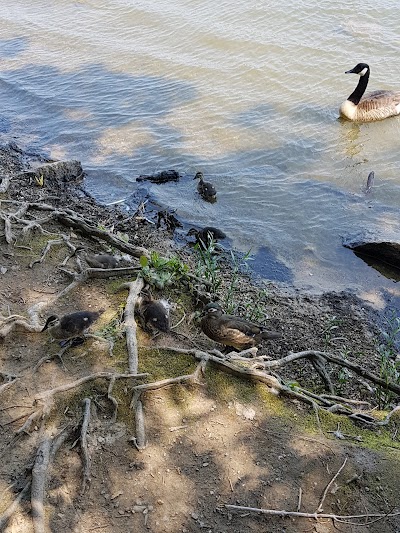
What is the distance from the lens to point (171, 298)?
6445 millimetres

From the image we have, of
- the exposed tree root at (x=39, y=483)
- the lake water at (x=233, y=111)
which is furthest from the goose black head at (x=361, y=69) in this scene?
the exposed tree root at (x=39, y=483)

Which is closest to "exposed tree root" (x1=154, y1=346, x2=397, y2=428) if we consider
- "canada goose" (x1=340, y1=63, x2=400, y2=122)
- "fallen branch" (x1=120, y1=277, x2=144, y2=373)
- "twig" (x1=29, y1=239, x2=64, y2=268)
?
"fallen branch" (x1=120, y1=277, x2=144, y2=373)

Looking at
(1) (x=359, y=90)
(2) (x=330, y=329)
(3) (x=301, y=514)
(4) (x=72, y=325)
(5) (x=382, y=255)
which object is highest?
(1) (x=359, y=90)

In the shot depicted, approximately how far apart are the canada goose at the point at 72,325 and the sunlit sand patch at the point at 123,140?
6906mm

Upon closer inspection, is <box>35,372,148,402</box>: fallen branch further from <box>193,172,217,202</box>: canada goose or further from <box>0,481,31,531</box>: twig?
<box>193,172,217,202</box>: canada goose

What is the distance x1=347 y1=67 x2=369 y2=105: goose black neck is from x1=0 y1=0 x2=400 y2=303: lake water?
1.71 ft

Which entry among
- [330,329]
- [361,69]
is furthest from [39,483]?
[361,69]

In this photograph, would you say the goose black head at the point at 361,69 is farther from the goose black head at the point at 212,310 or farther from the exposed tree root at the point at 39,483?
the exposed tree root at the point at 39,483

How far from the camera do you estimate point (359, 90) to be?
12664 mm

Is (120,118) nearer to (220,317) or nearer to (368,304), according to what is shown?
(368,304)

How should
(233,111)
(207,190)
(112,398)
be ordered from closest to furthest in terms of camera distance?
(112,398)
(207,190)
(233,111)

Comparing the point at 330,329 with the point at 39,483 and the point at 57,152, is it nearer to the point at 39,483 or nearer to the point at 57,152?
the point at 39,483

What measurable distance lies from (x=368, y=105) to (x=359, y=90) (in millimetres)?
488

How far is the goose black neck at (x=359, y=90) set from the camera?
41.1 ft
